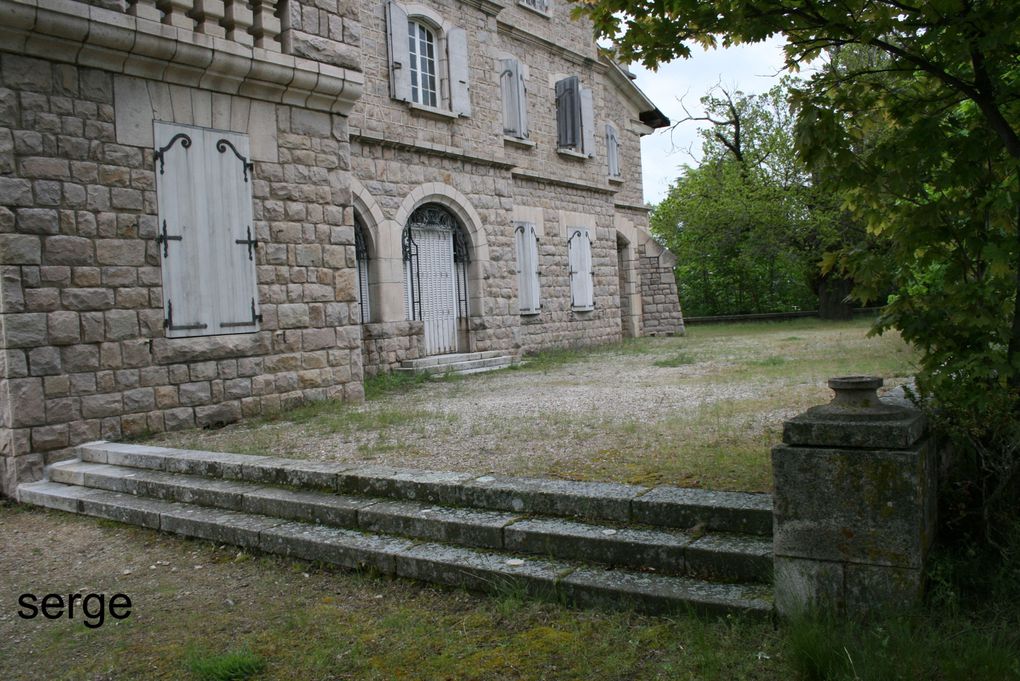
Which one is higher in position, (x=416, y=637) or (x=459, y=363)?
(x=459, y=363)

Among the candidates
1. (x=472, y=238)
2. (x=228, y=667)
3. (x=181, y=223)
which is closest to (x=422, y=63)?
(x=472, y=238)

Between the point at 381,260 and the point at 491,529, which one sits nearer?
the point at 491,529

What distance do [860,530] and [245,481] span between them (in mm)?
4201

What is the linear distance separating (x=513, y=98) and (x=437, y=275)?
412 centimetres

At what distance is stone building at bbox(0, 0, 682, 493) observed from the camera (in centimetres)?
645

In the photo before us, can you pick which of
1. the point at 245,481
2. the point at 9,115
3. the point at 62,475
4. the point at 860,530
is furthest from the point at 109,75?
the point at 860,530

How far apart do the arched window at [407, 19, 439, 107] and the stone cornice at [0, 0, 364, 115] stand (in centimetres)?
340

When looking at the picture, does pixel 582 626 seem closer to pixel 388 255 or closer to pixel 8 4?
pixel 8 4

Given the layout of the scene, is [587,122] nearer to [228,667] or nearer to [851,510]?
[851,510]

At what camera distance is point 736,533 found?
3.73m

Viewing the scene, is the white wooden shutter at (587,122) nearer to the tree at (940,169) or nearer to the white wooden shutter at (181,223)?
the white wooden shutter at (181,223)

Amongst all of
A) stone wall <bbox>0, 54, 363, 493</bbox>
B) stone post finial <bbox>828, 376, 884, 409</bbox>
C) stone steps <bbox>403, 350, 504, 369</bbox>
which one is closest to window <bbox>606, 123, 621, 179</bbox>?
stone steps <bbox>403, 350, 504, 369</bbox>

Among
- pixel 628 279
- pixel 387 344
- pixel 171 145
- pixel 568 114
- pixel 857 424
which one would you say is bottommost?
pixel 857 424

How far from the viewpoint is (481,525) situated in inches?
166
